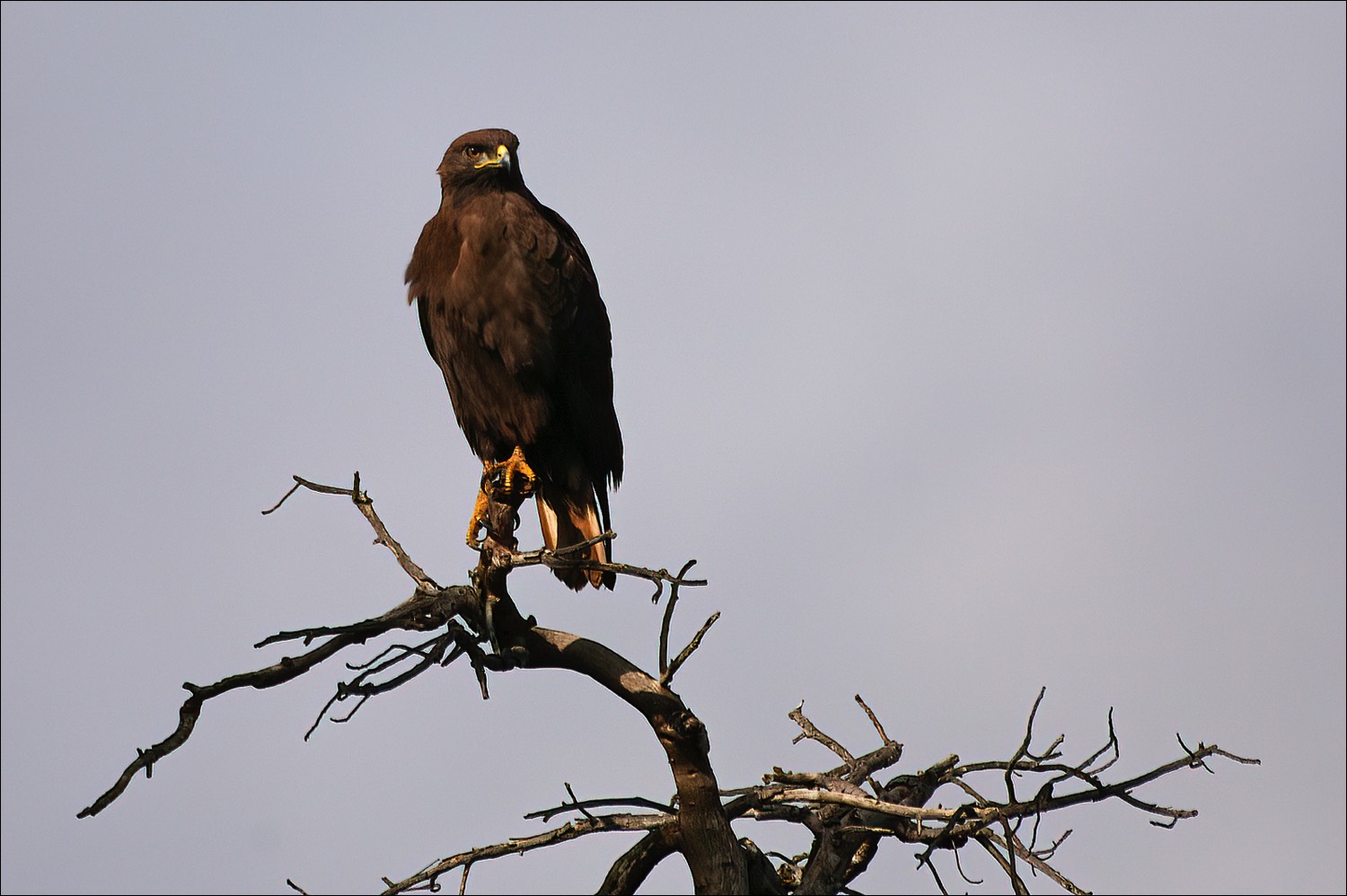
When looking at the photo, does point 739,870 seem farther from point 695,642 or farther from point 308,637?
point 308,637

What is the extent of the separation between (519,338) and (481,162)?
95 centimetres

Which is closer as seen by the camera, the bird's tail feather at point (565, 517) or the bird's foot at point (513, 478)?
the bird's foot at point (513, 478)

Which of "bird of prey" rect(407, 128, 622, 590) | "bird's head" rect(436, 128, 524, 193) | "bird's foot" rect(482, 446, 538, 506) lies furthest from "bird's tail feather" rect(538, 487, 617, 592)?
"bird's head" rect(436, 128, 524, 193)

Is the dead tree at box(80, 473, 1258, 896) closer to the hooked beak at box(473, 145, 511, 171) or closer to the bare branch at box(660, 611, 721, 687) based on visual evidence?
the bare branch at box(660, 611, 721, 687)

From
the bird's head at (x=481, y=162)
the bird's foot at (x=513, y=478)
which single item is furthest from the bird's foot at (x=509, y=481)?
the bird's head at (x=481, y=162)

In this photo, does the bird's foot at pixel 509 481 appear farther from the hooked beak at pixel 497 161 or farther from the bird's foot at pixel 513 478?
the hooked beak at pixel 497 161

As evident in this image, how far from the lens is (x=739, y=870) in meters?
4.71

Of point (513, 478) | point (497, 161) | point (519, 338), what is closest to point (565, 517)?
point (513, 478)

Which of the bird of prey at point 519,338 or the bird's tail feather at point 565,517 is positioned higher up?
the bird of prey at point 519,338

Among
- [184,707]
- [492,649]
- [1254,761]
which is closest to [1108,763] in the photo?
[1254,761]

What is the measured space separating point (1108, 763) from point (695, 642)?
57.5 inches

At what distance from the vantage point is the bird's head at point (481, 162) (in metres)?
6.14

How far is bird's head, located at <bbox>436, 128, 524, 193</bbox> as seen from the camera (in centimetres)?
614

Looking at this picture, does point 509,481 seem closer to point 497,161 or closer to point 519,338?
point 519,338
